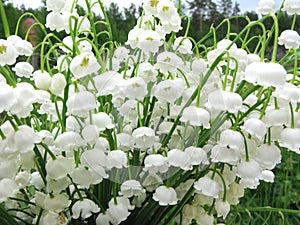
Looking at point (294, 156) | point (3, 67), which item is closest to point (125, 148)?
point (3, 67)

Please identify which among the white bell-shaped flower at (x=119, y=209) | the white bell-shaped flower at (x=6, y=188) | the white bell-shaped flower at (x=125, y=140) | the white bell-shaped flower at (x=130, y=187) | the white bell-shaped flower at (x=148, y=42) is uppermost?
the white bell-shaped flower at (x=148, y=42)

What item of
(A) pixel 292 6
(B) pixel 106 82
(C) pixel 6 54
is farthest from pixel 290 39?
(C) pixel 6 54

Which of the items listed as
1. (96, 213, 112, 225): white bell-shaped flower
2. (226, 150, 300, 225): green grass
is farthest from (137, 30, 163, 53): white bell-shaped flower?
(226, 150, 300, 225): green grass

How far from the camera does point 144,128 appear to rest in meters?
0.59

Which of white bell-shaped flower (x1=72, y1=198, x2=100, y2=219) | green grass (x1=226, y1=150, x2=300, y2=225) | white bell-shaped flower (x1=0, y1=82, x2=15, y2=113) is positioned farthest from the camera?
green grass (x1=226, y1=150, x2=300, y2=225)

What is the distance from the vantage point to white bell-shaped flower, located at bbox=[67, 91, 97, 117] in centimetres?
54

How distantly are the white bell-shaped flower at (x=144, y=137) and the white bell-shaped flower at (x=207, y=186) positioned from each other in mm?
73

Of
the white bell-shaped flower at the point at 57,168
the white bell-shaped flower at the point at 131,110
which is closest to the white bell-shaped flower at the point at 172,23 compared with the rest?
the white bell-shaped flower at the point at 131,110

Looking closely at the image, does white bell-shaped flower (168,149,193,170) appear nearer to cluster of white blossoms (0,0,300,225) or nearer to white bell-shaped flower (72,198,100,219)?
cluster of white blossoms (0,0,300,225)

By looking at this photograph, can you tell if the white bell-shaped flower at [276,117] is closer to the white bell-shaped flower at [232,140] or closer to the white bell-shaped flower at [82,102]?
the white bell-shaped flower at [232,140]

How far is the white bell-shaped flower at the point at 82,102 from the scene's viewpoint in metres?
0.54

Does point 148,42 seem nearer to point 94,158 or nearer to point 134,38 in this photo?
point 134,38

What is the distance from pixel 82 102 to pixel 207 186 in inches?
7.2

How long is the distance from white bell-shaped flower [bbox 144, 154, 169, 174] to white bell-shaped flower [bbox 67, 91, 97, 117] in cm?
9
